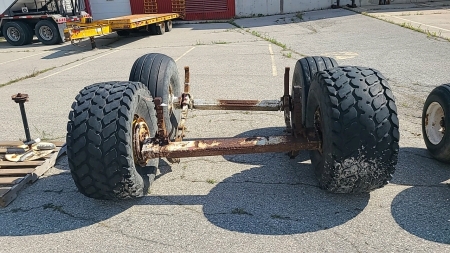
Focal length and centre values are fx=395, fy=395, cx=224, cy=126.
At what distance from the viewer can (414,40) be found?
1292 centimetres

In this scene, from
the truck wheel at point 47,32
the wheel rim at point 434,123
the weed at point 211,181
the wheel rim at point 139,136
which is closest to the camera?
the wheel rim at point 139,136

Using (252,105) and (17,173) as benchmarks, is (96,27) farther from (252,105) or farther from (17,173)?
(252,105)

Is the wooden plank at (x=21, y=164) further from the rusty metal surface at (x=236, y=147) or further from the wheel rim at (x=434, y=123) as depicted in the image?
the wheel rim at (x=434, y=123)

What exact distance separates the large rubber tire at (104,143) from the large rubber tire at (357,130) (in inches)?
63.7

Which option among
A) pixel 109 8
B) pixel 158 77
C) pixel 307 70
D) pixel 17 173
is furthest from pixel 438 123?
pixel 109 8

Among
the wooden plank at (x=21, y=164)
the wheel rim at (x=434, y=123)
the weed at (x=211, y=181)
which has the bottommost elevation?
the weed at (x=211, y=181)

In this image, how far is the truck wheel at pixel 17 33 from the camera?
719 inches

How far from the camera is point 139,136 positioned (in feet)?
11.6

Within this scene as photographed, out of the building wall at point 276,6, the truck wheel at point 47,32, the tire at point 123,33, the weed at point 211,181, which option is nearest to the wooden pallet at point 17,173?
the weed at point 211,181

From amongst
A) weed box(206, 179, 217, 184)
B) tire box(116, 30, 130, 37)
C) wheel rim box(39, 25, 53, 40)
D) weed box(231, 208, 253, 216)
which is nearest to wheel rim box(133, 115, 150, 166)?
weed box(206, 179, 217, 184)

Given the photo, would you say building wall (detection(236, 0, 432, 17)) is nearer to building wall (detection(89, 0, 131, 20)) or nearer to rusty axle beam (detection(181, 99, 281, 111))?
building wall (detection(89, 0, 131, 20))

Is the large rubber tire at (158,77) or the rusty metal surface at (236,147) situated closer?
the rusty metal surface at (236,147)

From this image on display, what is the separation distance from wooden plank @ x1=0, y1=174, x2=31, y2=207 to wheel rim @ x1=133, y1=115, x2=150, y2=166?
1.38 meters

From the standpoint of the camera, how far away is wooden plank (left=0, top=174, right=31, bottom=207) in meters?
3.78
